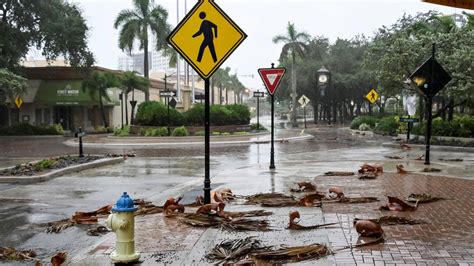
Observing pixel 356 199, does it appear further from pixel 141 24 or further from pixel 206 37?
pixel 141 24

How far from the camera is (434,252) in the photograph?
566cm

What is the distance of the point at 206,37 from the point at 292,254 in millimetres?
3750

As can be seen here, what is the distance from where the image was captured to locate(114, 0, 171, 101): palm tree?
49219 mm

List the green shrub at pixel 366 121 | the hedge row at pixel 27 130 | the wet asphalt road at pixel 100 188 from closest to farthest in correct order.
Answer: the wet asphalt road at pixel 100 188 < the hedge row at pixel 27 130 < the green shrub at pixel 366 121

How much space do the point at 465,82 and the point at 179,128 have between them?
18029 millimetres

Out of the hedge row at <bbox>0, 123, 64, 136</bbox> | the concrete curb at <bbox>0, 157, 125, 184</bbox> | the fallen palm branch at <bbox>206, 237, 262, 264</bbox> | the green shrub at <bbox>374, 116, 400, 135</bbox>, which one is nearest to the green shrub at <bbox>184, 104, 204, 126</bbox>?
the hedge row at <bbox>0, 123, 64, 136</bbox>

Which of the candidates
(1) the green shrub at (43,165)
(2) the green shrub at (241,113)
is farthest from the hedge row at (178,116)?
(1) the green shrub at (43,165)

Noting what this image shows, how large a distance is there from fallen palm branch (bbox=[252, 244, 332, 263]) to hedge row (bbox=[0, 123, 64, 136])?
39898 mm

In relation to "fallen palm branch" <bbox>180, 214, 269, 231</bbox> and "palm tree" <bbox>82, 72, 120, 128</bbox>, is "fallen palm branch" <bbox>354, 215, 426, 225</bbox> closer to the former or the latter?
"fallen palm branch" <bbox>180, 214, 269, 231</bbox>

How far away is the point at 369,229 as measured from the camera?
6.32m

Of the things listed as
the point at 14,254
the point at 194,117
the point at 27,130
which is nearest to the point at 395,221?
the point at 14,254

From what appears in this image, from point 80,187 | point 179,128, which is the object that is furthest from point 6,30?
point 80,187

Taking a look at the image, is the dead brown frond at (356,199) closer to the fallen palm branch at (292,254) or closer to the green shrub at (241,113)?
the fallen palm branch at (292,254)

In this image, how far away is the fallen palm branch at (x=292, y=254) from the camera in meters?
5.63
